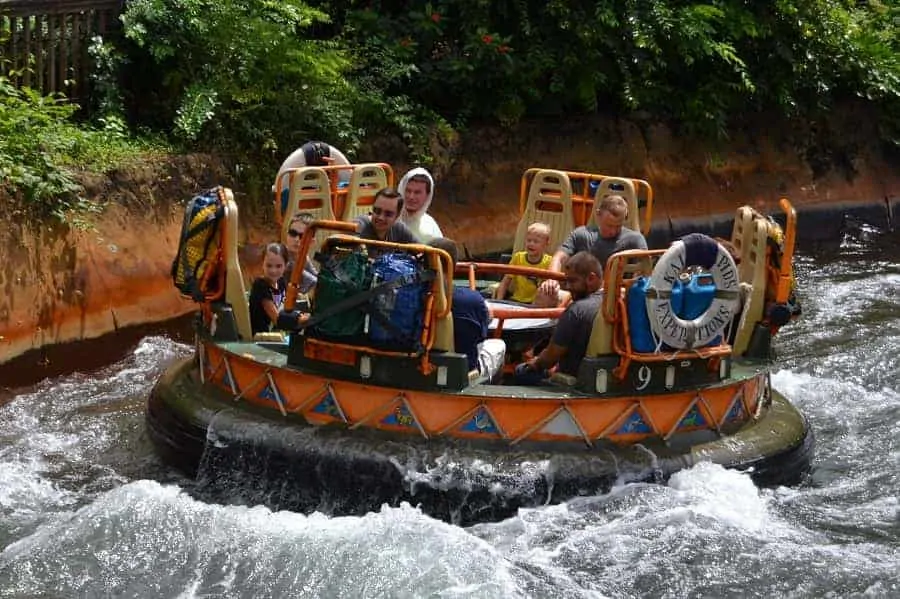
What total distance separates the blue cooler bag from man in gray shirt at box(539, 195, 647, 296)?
6.34 feet

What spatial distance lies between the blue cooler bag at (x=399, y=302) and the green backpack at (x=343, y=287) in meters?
0.07

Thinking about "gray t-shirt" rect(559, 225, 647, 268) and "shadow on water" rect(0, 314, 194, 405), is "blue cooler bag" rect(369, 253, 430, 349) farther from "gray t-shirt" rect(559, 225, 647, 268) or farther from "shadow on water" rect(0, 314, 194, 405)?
"shadow on water" rect(0, 314, 194, 405)

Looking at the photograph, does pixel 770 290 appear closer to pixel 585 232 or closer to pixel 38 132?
pixel 585 232

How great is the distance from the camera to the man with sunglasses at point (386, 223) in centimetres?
867

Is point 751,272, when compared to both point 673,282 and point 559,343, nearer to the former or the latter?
point 673,282

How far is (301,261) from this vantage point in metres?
7.93

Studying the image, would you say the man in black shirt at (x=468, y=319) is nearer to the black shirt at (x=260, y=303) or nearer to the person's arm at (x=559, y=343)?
Answer: the person's arm at (x=559, y=343)


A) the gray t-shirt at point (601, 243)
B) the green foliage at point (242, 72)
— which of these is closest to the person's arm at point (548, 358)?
the gray t-shirt at point (601, 243)

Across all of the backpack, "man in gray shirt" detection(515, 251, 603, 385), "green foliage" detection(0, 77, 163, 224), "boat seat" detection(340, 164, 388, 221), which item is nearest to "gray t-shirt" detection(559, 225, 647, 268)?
"man in gray shirt" detection(515, 251, 603, 385)

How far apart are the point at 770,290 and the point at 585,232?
53.6 inches

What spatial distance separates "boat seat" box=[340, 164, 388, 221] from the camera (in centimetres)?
1059

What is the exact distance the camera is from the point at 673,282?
26.0ft

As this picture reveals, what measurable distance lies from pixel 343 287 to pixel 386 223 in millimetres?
959

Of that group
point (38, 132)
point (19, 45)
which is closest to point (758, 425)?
point (38, 132)
